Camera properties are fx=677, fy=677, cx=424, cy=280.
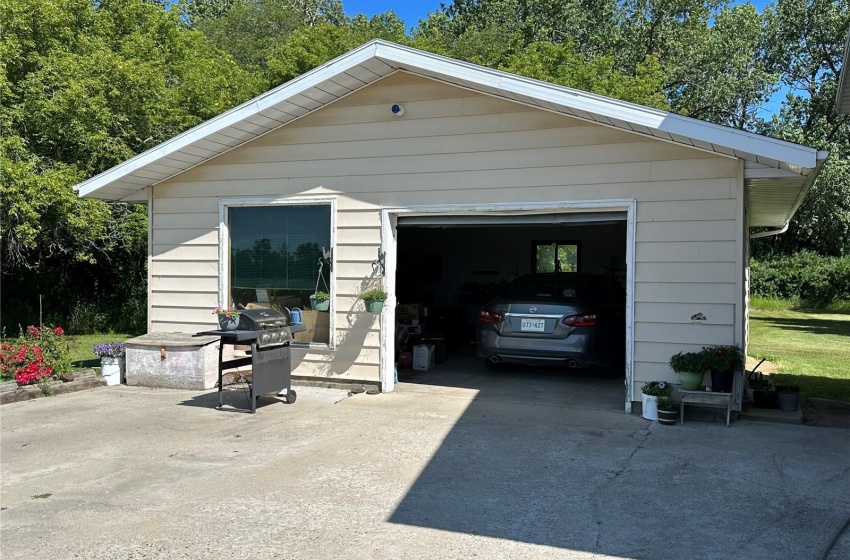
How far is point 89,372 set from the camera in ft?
28.5

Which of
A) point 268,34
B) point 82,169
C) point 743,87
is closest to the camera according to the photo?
point 82,169

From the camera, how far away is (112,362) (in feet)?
28.3

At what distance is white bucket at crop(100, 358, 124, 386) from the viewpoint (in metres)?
8.57

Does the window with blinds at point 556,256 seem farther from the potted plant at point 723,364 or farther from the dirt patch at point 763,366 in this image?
the potted plant at point 723,364

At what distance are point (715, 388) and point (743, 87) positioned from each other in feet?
79.7

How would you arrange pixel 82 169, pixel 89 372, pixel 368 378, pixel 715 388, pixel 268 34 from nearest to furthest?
pixel 715 388, pixel 368 378, pixel 89 372, pixel 82 169, pixel 268 34

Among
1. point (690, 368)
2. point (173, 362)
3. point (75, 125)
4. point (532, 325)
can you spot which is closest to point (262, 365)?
point (173, 362)

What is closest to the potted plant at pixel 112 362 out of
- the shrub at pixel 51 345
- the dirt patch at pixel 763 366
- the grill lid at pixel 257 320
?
the shrub at pixel 51 345

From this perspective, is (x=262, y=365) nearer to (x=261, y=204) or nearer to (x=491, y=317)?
(x=261, y=204)

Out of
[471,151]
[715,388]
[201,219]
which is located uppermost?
[471,151]

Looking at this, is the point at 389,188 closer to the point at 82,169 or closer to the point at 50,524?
the point at 50,524

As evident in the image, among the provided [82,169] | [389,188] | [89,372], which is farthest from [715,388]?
[82,169]

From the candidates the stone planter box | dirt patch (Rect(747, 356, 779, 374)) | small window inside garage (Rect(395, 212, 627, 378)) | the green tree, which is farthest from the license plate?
the green tree

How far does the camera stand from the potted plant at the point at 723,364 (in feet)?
20.9
